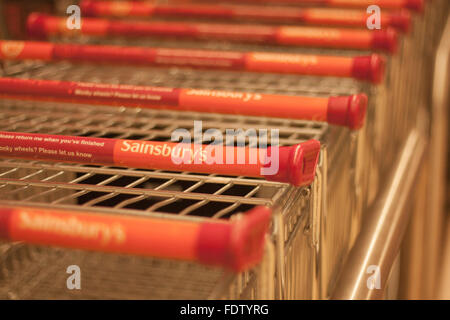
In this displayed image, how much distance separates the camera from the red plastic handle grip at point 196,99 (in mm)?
795

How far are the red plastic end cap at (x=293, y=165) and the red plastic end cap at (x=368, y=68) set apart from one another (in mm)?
362

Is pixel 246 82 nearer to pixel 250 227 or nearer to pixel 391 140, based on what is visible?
pixel 391 140

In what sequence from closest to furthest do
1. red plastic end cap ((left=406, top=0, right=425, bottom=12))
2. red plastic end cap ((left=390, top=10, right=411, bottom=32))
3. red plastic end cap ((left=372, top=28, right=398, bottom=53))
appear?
red plastic end cap ((left=372, top=28, right=398, bottom=53))
red plastic end cap ((left=390, top=10, right=411, bottom=32))
red plastic end cap ((left=406, top=0, right=425, bottom=12))

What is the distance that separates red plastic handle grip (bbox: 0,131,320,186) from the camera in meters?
0.62

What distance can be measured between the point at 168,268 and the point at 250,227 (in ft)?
2.18

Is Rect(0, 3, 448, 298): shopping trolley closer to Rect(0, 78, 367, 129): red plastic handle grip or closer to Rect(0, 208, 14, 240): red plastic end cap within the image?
Rect(0, 78, 367, 129): red plastic handle grip

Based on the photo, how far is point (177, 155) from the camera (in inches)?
25.6

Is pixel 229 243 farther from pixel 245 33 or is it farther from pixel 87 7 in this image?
pixel 87 7

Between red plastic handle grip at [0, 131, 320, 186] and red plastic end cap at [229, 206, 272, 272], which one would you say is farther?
red plastic handle grip at [0, 131, 320, 186]

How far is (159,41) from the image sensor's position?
155 centimetres

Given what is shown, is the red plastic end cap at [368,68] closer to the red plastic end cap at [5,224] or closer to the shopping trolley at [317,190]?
the shopping trolley at [317,190]

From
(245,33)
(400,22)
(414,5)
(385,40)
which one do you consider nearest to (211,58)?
(245,33)

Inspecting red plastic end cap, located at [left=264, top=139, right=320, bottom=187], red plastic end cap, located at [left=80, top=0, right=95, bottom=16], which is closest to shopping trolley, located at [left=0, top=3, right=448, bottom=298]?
red plastic end cap, located at [left=264, top=139, right=320, bottom=187]

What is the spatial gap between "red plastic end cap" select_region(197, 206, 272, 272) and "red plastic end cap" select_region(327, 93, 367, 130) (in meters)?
0.35
